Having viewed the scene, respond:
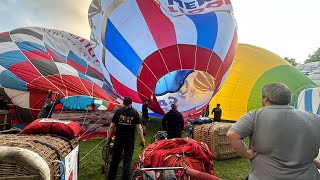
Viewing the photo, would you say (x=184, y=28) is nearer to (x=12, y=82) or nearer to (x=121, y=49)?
(x=121, y=49)

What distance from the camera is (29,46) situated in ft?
29.4

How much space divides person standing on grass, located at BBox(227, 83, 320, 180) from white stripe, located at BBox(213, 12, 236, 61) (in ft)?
19.3

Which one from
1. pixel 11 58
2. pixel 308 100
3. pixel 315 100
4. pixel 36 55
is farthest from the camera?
pixel 36 55

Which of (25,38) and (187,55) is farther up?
(25,38)

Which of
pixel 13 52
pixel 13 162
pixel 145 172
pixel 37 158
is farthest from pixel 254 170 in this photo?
pixel 13 52

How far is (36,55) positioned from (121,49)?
2731mm

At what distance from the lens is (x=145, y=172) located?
291 centimetres

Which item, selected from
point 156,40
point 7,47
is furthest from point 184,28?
point 7,47

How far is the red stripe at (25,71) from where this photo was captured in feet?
25.3

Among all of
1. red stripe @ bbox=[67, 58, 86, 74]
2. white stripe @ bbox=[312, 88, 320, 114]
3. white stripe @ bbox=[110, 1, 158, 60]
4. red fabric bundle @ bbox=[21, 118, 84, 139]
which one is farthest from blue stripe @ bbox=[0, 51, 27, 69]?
white stripe @ bbox=[312, 88, 320, 114]

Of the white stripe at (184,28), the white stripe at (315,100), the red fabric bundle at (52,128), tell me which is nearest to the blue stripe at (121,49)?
the white stripe at (184,28)

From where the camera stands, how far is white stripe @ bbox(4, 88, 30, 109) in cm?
759

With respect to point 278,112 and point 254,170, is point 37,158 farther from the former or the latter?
point 278,112

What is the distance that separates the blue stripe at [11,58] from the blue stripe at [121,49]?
2511 mm
